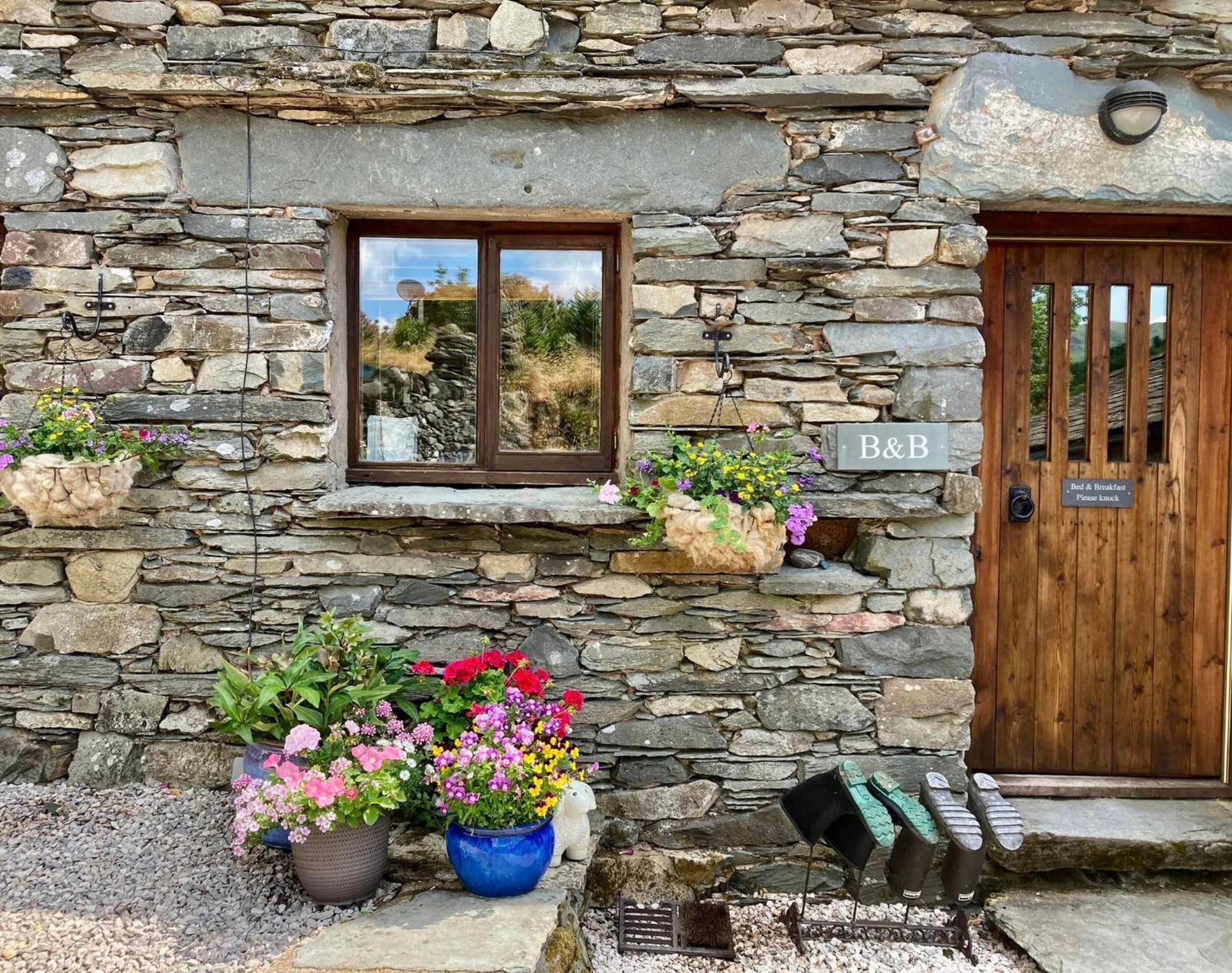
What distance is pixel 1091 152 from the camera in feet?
10.1

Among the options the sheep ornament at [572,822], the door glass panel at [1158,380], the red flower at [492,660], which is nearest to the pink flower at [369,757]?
the red flower at [492,660]

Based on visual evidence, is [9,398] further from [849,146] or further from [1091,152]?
[1091,152]

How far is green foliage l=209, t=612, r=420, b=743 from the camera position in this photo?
273 cm

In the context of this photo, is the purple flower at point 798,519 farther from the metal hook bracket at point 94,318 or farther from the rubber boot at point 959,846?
the metal hook bracket at point 94,318

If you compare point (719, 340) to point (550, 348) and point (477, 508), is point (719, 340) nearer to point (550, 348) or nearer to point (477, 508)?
point (550, 348)

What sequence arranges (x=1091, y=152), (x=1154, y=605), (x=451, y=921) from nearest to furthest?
(x=451, y=921), (x=1091, y=152), (x=1154, y=605)

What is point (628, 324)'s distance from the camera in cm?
326

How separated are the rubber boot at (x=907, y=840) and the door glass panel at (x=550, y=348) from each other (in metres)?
1.66

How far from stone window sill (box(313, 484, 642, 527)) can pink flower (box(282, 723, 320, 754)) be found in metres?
0.85

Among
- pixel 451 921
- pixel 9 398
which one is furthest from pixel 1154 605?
pixel 9 398

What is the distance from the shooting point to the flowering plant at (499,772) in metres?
2.53

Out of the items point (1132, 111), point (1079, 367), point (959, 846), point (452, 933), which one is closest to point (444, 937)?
point (452, 933)

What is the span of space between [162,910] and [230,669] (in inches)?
28.8

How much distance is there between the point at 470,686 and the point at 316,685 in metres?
0.51
